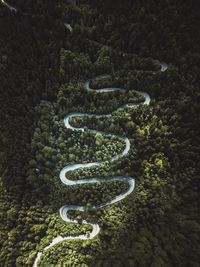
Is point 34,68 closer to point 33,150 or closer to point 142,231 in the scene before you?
point 33,150

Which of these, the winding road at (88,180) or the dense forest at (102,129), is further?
the winding road at (88,180)

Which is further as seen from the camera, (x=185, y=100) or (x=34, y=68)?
(x=34, y=68)

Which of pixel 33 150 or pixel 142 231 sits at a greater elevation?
pixel 33 150

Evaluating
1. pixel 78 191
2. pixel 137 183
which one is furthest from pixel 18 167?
pixel 137 183

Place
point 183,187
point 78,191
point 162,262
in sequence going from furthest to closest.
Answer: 1. point 78,191
2. point 183,187
3. point 162,262

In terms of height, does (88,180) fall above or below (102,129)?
below

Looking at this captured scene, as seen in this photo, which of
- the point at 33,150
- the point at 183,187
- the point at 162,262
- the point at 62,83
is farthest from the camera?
the point at 62,83

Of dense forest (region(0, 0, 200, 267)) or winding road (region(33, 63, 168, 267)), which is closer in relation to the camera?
dense forest (region(0, 0, 200, 267))

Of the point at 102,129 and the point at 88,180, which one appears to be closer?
the point at 88,180
